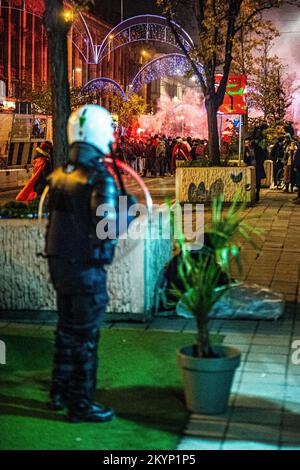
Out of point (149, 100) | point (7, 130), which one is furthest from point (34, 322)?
point (149, 100)

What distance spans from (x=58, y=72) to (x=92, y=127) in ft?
17.3

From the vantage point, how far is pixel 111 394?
20.5ft

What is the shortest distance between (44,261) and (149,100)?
77.3 meters

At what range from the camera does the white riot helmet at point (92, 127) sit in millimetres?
5477

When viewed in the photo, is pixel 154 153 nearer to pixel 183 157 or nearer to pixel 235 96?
pixel 183 157

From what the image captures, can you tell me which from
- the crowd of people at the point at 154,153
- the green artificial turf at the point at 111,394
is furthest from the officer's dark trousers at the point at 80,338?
the crowd of people at the point at 154,153

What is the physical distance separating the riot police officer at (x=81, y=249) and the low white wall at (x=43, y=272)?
2789 millimetres

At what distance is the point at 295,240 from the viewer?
14.9 meters

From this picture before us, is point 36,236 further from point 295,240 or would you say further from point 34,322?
point 295,240

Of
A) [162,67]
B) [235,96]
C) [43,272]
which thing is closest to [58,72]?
[43,272]

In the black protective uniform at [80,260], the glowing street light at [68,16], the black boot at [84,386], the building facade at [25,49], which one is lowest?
the black boot at [84,386]

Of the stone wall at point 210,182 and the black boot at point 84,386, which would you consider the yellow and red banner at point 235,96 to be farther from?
the black boot at point 84,386

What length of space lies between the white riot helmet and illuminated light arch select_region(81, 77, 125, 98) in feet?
122

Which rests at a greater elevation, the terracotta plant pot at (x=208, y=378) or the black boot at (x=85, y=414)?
the terracotta plant pot at (x=208, y=378)
